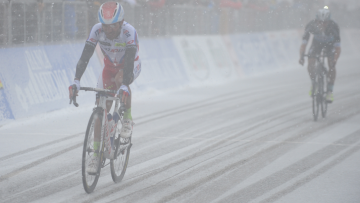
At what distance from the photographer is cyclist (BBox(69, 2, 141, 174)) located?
5254 mm

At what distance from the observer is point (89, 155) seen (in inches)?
200

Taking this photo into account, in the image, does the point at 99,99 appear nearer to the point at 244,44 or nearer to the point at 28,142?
the point at 28,142

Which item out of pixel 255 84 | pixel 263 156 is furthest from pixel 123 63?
pixel 255 84

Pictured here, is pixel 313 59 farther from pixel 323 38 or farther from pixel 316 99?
pixel 316 99

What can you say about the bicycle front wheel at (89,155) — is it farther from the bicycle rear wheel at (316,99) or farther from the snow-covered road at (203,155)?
the bicycle rear wheel at (316,99)

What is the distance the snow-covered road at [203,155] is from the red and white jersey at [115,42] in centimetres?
136

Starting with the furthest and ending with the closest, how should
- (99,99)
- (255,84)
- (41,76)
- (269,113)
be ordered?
(255,84) → (269,113) → (41,76) → (99,99)

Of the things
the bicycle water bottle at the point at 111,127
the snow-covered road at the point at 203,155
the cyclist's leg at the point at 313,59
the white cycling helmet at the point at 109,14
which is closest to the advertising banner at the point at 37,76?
the snow-covered road at the point at 203,155

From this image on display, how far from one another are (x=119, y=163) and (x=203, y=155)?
5.42ft

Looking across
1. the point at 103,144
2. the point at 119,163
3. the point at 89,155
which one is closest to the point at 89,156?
the point at 89,155

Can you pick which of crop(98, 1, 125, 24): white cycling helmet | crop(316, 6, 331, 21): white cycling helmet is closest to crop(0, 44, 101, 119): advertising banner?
crop(98, 1, 125, 24): white cycling helmet

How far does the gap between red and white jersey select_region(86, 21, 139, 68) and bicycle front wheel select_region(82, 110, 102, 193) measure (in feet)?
2.99

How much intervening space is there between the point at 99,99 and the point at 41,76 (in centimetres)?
527

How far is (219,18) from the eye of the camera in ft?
63.2
